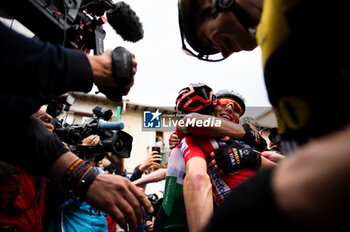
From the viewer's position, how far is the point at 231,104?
129 inches

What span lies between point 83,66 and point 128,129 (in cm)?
1407

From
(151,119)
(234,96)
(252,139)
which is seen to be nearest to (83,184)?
(252,139)

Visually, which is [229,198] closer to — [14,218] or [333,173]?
[333,173]

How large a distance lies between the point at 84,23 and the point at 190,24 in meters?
0.81

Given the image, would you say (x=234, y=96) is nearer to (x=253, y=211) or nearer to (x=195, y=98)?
(x=195, y=98)

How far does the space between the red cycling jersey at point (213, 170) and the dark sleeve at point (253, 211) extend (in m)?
1.62

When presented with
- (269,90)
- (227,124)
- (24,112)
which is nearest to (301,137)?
(269,90)

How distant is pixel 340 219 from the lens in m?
0.35

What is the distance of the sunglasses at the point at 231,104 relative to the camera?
325 cm

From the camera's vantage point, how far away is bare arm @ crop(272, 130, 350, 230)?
1.13 feet

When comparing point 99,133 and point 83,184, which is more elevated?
point 99,133

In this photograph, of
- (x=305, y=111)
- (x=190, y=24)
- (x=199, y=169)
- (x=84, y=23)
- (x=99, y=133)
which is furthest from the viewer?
(x=99, y=133)

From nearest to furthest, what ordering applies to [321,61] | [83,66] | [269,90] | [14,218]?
[321,61], [269,90], [83,66], [14,218]

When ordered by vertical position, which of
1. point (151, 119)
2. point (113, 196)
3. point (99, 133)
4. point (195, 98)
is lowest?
point (113, 196)
